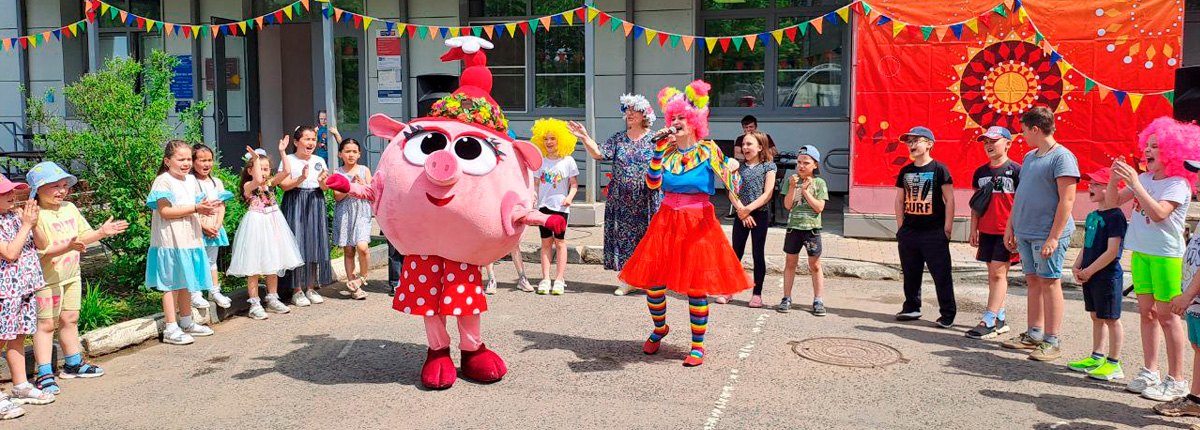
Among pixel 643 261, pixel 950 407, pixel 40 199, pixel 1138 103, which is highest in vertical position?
pixel 1138 103

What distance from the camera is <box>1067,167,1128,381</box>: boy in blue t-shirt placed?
18.1ft

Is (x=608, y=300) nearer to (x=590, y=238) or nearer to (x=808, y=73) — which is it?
(x=590, y=238)

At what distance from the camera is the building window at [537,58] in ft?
46.9

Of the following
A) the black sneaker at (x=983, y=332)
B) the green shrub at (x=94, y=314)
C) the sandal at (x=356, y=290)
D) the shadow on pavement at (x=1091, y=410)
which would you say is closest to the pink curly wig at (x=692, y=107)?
the shadow on pavement at (x=1091, y=410)

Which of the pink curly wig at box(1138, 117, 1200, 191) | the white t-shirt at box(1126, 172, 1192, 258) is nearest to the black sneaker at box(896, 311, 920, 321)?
the white t-shirt at box(1126, 172, 1192, 258)

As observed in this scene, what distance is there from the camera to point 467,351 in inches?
225

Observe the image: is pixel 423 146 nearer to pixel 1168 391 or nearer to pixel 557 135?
pixel 557 135

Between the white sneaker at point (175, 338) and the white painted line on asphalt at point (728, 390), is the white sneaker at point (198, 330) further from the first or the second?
the white painted line on asphalt at point (728, 390)

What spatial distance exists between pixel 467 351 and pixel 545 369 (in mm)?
547

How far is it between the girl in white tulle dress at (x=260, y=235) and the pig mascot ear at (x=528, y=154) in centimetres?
269

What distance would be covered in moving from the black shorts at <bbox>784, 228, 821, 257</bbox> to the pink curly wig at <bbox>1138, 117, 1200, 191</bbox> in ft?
9.33

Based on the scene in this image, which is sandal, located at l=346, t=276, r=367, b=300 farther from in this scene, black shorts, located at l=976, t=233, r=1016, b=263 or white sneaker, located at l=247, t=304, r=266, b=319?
black shorts, located at l=976, t=233, r=1016, b=263

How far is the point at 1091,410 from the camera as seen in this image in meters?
5.10

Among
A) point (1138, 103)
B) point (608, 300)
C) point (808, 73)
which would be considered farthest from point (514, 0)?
point (1138, 103)
